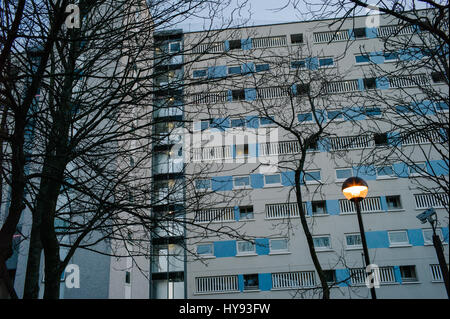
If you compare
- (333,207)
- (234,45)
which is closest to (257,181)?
(333,207)

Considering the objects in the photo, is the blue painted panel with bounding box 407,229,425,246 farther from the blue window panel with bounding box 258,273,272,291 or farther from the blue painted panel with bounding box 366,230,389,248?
the blue window panel with bounding box 258,273,272,291

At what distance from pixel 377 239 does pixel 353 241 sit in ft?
5.59

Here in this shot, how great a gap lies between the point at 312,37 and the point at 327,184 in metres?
13.1

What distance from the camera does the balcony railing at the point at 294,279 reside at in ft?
87.4

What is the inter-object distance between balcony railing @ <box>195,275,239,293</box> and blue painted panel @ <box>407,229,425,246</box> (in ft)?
42.7

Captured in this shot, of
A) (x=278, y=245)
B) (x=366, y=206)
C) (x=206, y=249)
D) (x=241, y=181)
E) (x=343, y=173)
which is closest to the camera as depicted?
(x=278, y=245)

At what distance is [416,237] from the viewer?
27016 millimetres

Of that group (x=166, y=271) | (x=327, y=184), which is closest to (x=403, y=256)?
(x=327, y=184)

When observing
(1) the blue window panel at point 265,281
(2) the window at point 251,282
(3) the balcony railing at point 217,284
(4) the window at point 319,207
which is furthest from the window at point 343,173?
(3) the balcony railing at point 217,284

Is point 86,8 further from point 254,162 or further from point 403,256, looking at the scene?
point 403,256

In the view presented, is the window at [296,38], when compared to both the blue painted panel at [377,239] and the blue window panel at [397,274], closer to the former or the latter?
the blue painted panel at [377,239]

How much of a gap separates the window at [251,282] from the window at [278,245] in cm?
231

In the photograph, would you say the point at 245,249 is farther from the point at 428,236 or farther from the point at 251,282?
the point at 428,236
